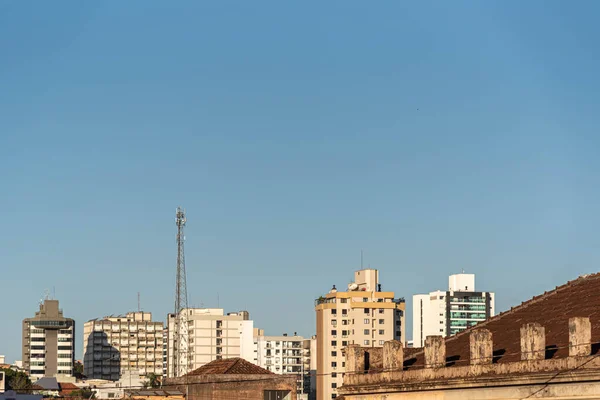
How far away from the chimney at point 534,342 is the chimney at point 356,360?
12.0m

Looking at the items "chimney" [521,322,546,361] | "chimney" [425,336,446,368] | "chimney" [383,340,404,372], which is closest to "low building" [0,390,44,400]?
"chimney" [383,340,404,372]

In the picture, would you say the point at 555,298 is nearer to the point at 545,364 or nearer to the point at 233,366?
the point at 545,364

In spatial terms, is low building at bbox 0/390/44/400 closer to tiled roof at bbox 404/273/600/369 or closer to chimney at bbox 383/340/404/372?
tiled roof at bbox 404/273/600/369

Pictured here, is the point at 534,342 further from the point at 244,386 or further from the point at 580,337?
the point at 244,386

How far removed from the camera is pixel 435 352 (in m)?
50.9

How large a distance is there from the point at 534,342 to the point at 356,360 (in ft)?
42.1

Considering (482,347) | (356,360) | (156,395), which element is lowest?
(156,395)

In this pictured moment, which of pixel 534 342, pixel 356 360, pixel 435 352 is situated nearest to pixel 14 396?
pixel 356 360

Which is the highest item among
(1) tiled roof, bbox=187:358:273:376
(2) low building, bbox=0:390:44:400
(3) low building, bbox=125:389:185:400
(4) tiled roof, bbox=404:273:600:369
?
(4) tiled roof, bbox=404:273:600:369

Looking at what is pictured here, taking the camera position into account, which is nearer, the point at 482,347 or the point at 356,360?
the point at 482,347

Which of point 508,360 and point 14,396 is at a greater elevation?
point 508,360

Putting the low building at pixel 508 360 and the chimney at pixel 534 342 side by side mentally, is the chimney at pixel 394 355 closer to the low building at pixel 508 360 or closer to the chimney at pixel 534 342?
the low building at pixel 508 360

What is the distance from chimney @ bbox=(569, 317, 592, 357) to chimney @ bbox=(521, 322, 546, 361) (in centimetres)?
171

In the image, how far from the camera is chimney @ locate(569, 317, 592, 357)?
139ft
